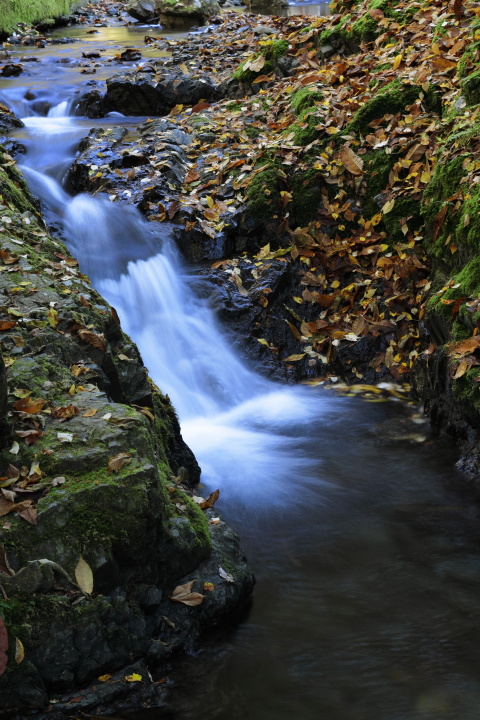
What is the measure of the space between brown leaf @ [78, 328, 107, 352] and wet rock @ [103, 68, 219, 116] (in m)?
7.47

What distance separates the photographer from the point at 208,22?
61.6 feet

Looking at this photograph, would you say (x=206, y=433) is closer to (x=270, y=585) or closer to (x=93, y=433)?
(x=270, y=585)

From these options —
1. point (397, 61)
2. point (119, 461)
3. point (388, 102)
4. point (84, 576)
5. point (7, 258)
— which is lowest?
point (84, 576)

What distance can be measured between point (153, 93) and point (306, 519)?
8435mm

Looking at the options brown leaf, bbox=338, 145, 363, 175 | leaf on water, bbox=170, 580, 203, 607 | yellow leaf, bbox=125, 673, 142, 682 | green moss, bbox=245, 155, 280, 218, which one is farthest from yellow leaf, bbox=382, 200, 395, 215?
yellow leaf, bbox=125, 673, 142, 682

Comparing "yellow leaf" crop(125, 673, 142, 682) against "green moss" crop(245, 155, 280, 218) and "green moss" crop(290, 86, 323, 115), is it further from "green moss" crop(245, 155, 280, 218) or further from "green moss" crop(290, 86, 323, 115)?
"green moss" crop(290, 86, 323, 115)

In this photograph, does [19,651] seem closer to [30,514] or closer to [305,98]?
[30,514]

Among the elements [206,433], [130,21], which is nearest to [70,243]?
[206,433]

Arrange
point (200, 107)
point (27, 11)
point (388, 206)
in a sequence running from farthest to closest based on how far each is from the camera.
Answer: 1. point (27, 11)
2. point (200, 107)
3. point (388, 206)

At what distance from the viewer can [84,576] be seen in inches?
116

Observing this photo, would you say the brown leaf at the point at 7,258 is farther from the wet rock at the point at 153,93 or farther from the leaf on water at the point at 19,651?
the wet rock at the point at 153,93

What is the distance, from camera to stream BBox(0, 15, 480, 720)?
3.10 metres

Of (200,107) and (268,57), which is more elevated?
(268,57)

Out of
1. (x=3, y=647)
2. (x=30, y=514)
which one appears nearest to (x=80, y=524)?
(x=30, y=514)
